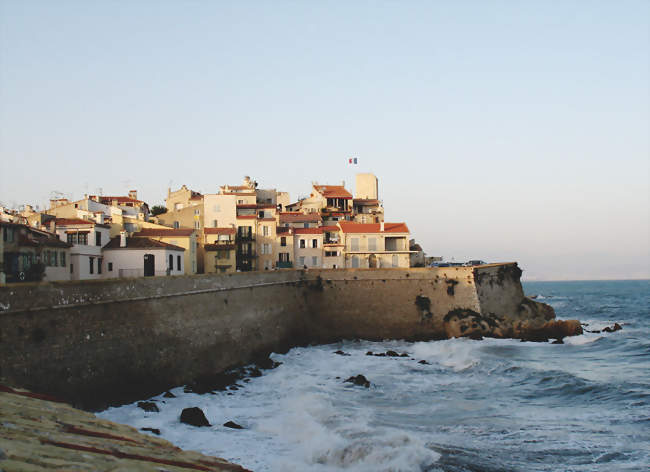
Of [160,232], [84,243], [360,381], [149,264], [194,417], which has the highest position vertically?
[160,232]

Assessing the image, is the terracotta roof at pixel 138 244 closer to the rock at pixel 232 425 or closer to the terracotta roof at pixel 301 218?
the rock at pixel 232 425

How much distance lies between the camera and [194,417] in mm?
19500

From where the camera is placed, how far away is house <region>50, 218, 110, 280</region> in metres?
33.8

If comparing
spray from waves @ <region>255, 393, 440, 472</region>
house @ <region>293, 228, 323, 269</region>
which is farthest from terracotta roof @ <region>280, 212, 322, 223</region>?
spray from waves @ <region>255, 393, 440, 472</region>

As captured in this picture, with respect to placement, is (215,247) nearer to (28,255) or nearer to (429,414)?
(28,255)

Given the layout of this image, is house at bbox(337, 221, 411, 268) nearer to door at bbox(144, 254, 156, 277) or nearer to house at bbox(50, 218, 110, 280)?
door at bbox(144, 254, 156, 277)

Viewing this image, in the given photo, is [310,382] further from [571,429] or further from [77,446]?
[77,446]

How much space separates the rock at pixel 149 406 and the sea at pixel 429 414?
0.25 m

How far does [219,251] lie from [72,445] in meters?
42.0

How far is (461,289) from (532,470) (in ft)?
85.1

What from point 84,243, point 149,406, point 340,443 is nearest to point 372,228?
point 84,243

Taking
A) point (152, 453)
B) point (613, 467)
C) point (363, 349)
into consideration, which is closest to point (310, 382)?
point (363, 349)

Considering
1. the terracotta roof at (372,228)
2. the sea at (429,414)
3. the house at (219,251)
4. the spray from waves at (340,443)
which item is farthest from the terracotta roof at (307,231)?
the spray from waves at (340,443)

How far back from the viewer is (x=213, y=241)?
52500 millimetres
